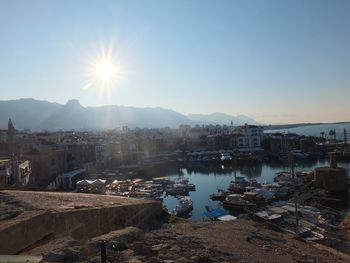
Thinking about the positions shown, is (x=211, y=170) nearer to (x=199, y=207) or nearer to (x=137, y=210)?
(x=199, y=207)

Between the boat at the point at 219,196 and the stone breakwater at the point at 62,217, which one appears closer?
the stone breakwater at the point at 62,217

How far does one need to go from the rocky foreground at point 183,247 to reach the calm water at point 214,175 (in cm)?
2095

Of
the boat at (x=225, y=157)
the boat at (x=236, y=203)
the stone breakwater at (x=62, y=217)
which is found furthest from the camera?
the boat at (x=225, y=157)

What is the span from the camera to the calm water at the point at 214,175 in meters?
36.0

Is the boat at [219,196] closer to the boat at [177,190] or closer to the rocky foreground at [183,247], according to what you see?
the boat at [177,190]

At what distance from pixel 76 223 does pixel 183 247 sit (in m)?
2.82

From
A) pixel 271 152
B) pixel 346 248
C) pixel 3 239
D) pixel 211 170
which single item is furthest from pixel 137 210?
pixel 271 152

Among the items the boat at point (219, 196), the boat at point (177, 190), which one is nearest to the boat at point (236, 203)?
the boat at point (219, 196)

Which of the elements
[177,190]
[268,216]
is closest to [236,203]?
[268,216]

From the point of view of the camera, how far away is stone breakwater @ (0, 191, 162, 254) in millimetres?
6984

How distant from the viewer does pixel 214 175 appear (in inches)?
2137

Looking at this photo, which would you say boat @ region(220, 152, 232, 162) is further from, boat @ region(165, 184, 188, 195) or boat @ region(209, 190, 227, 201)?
boat @ region(209, 190, 227, 201)

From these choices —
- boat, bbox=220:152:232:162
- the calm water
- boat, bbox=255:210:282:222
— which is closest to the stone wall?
the calm water

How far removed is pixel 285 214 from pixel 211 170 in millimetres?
36561
